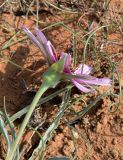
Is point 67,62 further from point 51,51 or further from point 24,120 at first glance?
point 24,120

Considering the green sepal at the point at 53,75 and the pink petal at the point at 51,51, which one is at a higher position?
the pink petal at the point at 51,51

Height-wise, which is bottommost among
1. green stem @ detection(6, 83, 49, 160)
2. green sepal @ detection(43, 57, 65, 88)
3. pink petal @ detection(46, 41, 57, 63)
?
green stem @ detection(6, 83, 49, 160)

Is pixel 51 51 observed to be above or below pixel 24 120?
above

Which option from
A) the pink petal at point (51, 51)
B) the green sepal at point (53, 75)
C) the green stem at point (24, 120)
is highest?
the pink petal at point (51, 51)

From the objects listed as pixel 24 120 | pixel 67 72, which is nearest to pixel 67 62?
pixel 67 72

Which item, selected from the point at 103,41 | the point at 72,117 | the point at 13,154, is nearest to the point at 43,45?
the point at 13,154

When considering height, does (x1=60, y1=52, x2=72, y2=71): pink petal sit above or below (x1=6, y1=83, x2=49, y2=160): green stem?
above

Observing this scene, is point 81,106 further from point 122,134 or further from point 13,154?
point 13,154

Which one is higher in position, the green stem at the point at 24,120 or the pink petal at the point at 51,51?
the pink petal at the point at 51,51

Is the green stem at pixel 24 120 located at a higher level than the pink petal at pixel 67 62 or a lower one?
lower

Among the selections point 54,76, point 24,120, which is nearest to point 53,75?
point 54,76

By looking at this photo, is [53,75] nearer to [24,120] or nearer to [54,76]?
[54,76]

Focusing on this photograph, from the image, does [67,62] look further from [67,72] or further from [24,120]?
[24,120]
